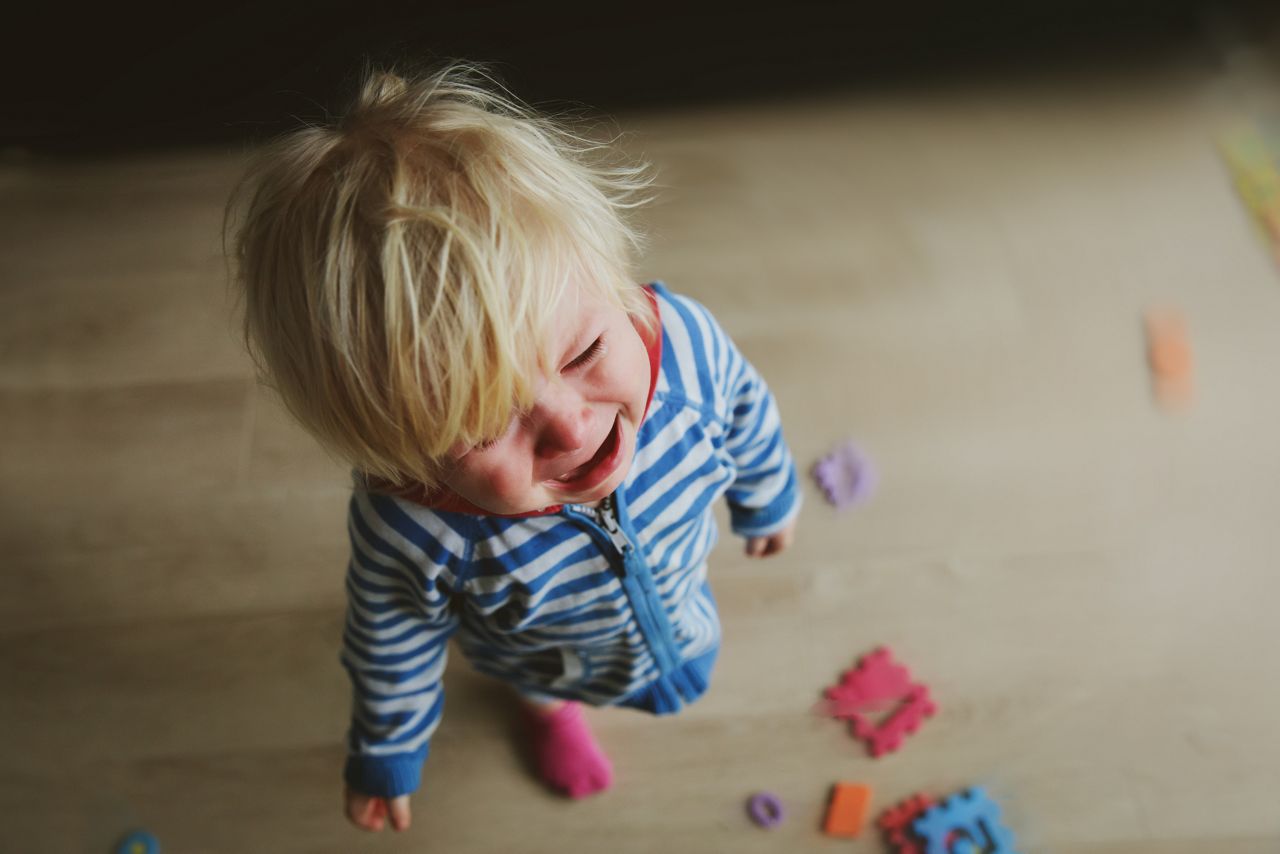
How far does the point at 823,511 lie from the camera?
1080mm

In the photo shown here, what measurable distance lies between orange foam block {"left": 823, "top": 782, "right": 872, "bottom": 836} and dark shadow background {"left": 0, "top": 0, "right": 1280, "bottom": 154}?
0.85 meters

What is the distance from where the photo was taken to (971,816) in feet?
3.08

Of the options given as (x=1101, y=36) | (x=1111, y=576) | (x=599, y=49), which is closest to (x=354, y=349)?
(x=1111, y=576)

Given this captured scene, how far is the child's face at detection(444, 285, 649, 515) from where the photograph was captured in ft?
1.74

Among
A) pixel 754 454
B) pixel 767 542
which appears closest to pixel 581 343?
pixel 754 454

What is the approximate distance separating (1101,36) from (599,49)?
652 millimetres

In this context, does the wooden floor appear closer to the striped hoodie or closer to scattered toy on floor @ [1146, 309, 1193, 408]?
scattered toy on floor @ [1146, 309, 1193, 408]

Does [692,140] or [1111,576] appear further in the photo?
[692,140]

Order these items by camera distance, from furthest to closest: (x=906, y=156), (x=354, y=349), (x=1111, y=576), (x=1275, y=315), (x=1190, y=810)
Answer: (x=906, y=156) → (x=1275, y=315) → (x=1111, y=576) → (x=1190, y=810) → (x=354, y=349)

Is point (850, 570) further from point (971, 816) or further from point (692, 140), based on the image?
point (692, 140)

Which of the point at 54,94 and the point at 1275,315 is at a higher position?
the point at 1275,315

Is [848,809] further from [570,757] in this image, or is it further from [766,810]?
[570,757]

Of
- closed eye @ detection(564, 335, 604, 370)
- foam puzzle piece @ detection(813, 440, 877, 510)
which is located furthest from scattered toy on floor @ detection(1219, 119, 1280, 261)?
closed eye @ detection(564, 335, 604, 370)

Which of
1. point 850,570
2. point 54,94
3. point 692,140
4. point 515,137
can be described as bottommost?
point 850,570
